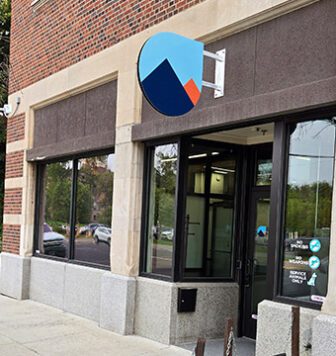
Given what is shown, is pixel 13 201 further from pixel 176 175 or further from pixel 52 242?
pixel 176 175

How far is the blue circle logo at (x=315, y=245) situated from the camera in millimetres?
5164

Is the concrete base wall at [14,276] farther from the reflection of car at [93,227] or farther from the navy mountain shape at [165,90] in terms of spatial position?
the navy mountain shape at [165,90]

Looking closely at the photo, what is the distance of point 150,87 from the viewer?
213 inches

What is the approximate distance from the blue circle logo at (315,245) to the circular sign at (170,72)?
199 cm

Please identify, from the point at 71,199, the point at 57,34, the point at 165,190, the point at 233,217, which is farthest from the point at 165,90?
the point at 57,34

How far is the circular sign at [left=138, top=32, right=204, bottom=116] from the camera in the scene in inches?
211

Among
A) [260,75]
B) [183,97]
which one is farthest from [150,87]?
[260,75]

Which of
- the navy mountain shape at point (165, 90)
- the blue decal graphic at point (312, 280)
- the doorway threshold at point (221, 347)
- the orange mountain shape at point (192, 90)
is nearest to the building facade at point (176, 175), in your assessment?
the blue decal graphic at point (312, 280)

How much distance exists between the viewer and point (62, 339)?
7.26m

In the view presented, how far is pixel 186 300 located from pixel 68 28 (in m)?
5.64

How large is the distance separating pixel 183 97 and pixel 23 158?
6242mm

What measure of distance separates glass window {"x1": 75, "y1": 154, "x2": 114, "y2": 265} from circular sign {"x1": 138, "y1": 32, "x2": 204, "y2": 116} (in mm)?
3019

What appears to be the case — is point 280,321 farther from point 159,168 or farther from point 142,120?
point 142,120

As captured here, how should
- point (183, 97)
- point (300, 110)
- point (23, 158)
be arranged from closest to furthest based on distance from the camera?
point (300, 110) < point (183, 97) < point (23, 158)
